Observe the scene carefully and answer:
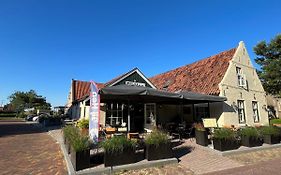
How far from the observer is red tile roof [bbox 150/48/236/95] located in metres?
15.2

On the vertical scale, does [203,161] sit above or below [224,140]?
below

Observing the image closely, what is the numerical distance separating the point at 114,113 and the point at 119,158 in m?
7.78

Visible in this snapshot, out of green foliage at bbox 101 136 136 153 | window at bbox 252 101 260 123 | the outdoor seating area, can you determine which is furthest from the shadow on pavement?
window at bbox 252 101 260 123

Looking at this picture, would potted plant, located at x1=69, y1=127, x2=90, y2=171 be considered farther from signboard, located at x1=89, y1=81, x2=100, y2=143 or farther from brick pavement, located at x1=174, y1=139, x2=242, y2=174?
brick pavement, located at x1=174, y1=139, x2=242, y2=174

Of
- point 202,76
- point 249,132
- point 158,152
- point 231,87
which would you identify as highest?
point 202,76

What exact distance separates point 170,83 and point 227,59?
20.7 feet

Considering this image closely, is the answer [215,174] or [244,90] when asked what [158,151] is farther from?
[244,90]

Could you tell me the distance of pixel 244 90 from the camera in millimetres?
15906

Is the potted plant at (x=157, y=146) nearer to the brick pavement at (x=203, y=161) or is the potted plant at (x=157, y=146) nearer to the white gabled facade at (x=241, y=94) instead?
the brick pavement at (x=203, y=161)

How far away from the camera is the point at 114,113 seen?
13.9 meters

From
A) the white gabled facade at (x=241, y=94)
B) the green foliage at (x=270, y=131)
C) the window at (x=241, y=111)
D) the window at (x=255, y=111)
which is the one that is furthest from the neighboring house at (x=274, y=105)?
the green foliage at (x=270, y=131)

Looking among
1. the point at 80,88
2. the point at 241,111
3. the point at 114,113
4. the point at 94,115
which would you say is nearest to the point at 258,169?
the point at 94,115

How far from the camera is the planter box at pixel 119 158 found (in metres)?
6.08

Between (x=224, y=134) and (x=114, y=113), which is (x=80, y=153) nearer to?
(x=224, y=134)
